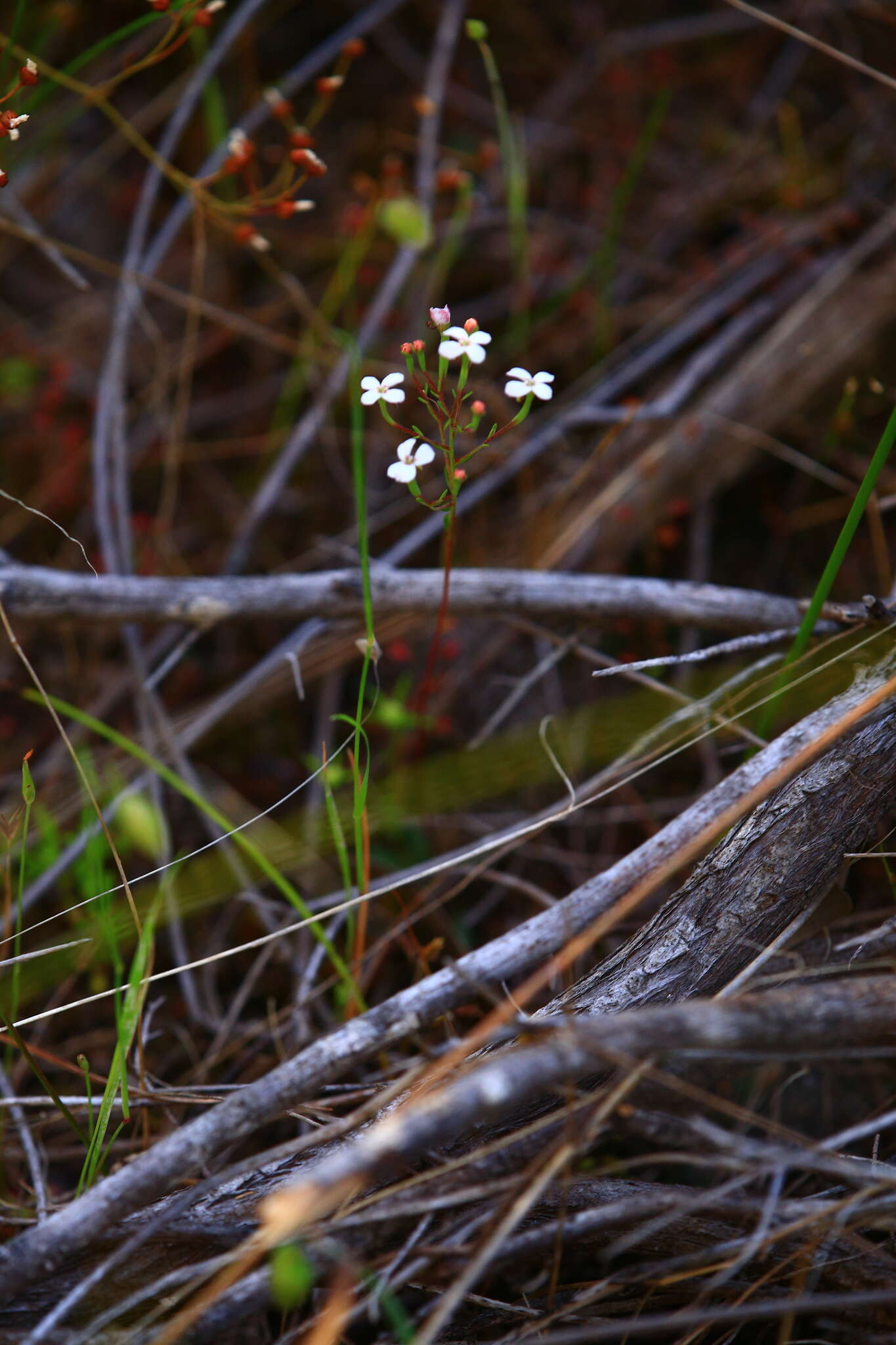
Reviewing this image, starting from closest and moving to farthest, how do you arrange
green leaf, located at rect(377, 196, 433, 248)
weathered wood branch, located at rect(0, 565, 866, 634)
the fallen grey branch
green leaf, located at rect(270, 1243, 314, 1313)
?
1. green leaf, located at rect(270, 1243, 314, 1313)
2. the fallen grey branch
3. weathered wood branch, located at rect(0, 565, 866, 634)
4. green leaf, located at rect(377, 196, 433, 248)

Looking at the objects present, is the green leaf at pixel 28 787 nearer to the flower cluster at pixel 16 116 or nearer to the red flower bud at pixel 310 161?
the flower cluster at pixel 16 116

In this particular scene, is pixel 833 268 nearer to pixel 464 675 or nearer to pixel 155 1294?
pixel 464 675

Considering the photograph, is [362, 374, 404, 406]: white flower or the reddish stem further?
the reddish stem

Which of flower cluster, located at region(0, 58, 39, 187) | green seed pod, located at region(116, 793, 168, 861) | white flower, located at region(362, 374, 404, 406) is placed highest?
flower cluster, located at region(0, 58, 39, 187)

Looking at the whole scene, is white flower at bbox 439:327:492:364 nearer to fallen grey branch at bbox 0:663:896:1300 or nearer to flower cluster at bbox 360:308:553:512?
flower cluster at bbox 360:308:553:512

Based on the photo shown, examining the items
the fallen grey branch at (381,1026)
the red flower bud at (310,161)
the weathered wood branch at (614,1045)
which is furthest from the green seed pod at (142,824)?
the red flower bud at (310,161)

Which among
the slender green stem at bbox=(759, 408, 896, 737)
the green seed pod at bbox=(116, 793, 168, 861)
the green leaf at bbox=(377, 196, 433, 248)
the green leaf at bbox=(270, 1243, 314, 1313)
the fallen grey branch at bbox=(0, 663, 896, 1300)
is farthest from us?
the green leaf at bbox=(377, 196, 433, 248)

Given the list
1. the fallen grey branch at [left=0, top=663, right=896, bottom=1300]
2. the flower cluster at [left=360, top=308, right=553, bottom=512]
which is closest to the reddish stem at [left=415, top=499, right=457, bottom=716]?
the flower cluster at [left=360, top=308, right=553, bottom=512]

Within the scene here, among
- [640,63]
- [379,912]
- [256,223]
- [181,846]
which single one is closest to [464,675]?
[379,912]
